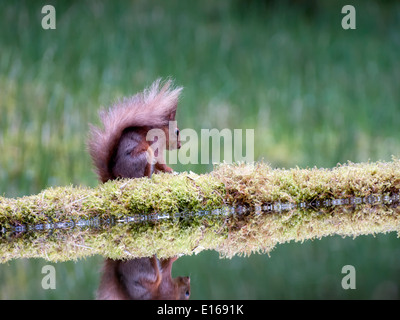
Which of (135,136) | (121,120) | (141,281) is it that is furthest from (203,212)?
(141,281)

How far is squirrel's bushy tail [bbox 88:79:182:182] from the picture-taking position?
4.29 meters

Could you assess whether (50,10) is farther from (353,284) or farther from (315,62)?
(353,284)

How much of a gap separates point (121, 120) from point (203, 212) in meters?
0.97

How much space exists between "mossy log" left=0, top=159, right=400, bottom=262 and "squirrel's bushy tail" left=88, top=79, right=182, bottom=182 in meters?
0.32

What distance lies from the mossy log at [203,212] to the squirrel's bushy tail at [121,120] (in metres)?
0.32

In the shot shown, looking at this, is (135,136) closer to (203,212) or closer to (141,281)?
(203,212)

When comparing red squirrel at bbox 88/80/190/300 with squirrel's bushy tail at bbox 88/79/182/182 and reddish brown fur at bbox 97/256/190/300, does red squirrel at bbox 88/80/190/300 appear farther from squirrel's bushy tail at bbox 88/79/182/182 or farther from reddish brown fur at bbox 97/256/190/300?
reddish brown fur at bbox 97/256/190/300

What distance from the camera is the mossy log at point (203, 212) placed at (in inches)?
115

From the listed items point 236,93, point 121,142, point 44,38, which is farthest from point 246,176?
point 44,38

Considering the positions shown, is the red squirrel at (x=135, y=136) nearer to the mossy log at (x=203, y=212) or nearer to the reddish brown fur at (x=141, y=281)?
the mossy log at (x=203, y=212)

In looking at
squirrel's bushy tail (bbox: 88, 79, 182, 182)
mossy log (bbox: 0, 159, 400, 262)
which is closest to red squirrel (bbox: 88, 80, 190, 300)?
squirrel's bushy tail (bbox: 88, 79, 182, 182)

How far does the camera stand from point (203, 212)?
3.92 m

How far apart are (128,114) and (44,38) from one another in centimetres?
415

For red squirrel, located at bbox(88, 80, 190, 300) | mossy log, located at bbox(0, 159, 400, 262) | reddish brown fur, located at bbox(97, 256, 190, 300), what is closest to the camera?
reddish brown fur, located at bbox(97, 256, 190, 300)
